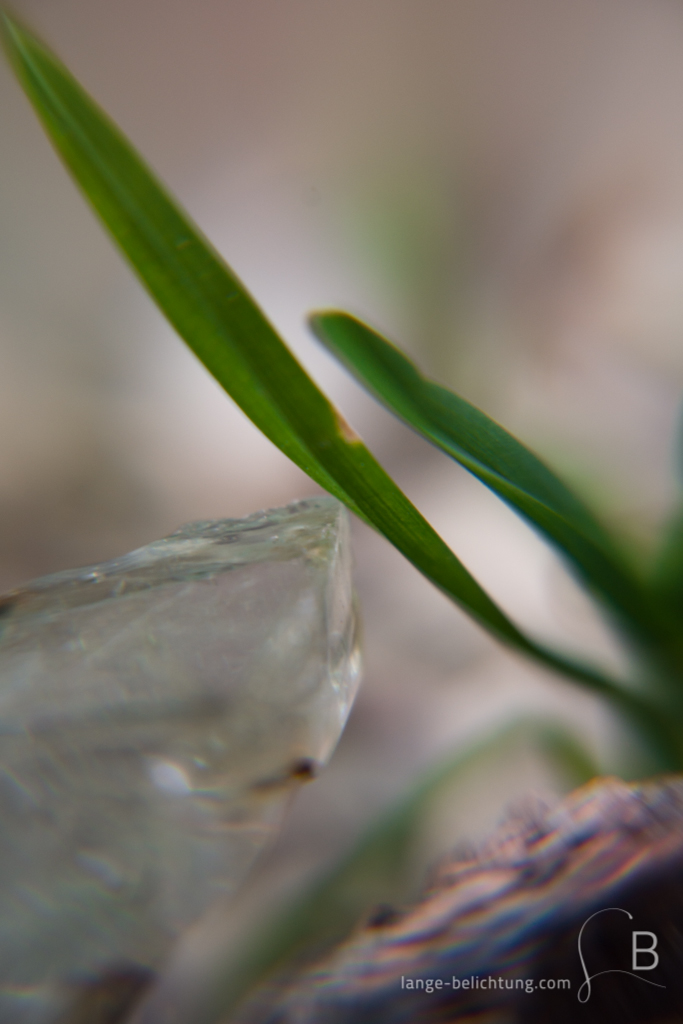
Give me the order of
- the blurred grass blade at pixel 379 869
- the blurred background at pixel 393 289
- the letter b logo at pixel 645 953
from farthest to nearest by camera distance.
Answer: the blurred background at pixel 393 289 < the blurred grass blade at pixel 379 869 < the letter b logo at pixel 645 953

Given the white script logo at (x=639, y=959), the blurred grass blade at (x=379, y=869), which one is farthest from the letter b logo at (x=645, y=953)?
the blurred grass blade at (x=379, y=869)

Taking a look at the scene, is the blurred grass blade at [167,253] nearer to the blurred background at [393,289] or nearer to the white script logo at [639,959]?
the white script logo at [639,959]

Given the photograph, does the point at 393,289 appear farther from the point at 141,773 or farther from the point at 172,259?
the point at 141,773

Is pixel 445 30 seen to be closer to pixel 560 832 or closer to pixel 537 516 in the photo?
pixel 537 516

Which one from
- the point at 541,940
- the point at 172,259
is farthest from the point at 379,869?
the point at 172,259

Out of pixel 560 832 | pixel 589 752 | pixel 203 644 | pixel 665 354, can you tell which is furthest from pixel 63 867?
pixel 665 354

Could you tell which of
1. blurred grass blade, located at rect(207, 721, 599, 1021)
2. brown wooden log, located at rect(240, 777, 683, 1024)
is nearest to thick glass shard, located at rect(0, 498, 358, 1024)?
brown wooden log, located at rect(240, 777, 683, 1024)

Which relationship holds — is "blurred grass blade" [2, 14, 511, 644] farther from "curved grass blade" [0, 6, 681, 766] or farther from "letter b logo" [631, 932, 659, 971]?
"letter b logo" [631, 932, 659, 971]
